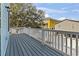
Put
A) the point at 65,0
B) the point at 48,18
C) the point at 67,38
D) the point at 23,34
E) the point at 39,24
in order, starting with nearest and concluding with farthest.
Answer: the point at 65,0 < the point at 67,38 < the point at 48,18 < the point at 39,24 < the point at 23,34

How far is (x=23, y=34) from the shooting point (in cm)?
858

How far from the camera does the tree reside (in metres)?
5.22

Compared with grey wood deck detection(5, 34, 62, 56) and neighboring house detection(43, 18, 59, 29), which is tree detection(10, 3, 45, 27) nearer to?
neighboring house detection(43, 18, 59, 29)

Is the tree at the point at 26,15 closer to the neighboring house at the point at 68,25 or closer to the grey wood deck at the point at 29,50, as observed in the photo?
the grey wood deck at the point at 29,50

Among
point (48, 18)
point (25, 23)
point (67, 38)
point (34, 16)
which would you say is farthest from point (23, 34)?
point (67, 38)

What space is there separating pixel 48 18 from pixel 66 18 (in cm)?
56

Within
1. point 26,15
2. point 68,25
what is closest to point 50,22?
point 68,25

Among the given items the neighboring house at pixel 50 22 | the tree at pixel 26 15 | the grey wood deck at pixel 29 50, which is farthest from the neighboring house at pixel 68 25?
the tree at pixel 26 15

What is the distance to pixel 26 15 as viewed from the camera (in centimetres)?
579

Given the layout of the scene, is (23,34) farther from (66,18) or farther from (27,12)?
(66,18)

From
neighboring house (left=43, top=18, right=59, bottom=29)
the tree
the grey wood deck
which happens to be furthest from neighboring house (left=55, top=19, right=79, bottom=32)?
the tree

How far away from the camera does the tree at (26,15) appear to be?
522 cm

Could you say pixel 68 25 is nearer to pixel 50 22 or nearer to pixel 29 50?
pixel 50 22

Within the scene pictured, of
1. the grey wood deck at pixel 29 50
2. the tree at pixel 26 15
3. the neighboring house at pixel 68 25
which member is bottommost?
the grey wood deck at pixel 29 50
